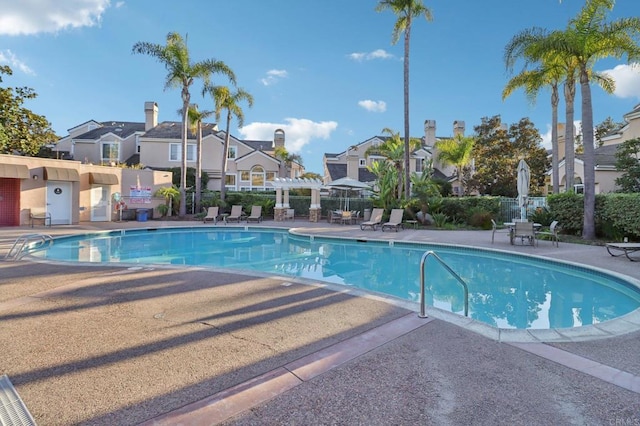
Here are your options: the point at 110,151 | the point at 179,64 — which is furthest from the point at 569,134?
the point at 110,151

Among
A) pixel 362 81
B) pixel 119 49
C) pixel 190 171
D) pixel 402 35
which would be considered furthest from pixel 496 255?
pixel 190 171

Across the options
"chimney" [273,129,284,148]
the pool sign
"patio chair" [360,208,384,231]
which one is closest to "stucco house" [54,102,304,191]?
the pool sign

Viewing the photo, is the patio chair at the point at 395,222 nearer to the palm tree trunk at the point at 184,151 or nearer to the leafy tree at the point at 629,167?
the leafy tree at the point at 629,167

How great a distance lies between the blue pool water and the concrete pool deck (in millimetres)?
2454

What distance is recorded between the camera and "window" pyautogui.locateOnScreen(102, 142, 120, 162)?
33.3 m

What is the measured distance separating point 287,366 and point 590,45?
1592cm

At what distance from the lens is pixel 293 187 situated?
23.6 m

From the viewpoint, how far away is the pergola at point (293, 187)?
2348 centimetres

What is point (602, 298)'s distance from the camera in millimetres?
7527

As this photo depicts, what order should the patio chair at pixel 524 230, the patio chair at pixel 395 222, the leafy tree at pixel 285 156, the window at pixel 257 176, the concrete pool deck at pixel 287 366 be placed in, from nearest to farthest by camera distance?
the concrete pool deck at pixel 287 366
the patio chair at pixel 524 230
the patio chair at pixel 395 222
the window at pixel 257 176
the leafy tree at pixel 285 156

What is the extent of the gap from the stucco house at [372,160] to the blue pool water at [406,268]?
1942cm

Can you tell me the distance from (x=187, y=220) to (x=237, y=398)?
22193 mm

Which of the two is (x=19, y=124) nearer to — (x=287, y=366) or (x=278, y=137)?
(x=278, y=137)

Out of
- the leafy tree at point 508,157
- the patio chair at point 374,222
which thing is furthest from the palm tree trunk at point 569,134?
the leafy tree at point 508,157
